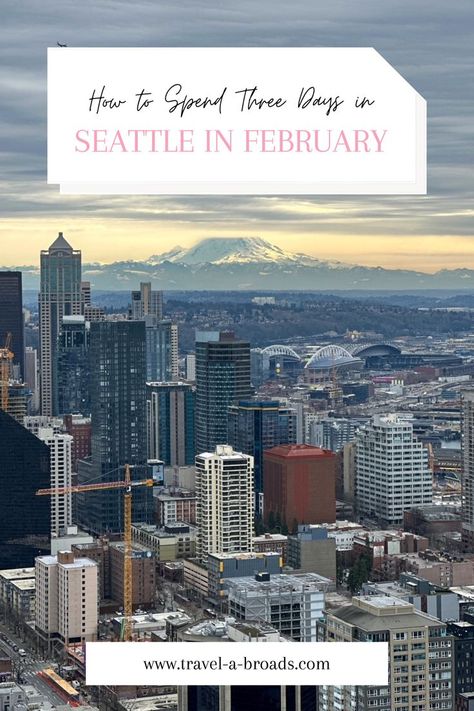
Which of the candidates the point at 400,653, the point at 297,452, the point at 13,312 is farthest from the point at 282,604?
the point at 13,312

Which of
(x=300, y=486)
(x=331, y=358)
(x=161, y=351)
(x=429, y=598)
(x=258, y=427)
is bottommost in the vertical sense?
(x=429, y=598)

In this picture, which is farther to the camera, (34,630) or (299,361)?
(299,361)

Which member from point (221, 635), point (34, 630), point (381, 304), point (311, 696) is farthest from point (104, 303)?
point (311, 696)

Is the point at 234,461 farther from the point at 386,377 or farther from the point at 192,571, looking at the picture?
the point at 386,377

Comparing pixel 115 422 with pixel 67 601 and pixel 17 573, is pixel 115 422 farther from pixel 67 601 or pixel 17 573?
pixel 67 601

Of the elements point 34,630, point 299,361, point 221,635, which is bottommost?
point 34,630

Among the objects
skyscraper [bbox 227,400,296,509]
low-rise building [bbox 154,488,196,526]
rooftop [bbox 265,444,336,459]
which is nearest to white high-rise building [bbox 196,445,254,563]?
low-rise building [bbox 154,488,196,526]

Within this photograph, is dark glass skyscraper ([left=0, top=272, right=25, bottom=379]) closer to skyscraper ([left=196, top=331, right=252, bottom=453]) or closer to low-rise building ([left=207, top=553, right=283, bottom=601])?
skyscraper ([left=196, top=331, right=252, bottom=453])
